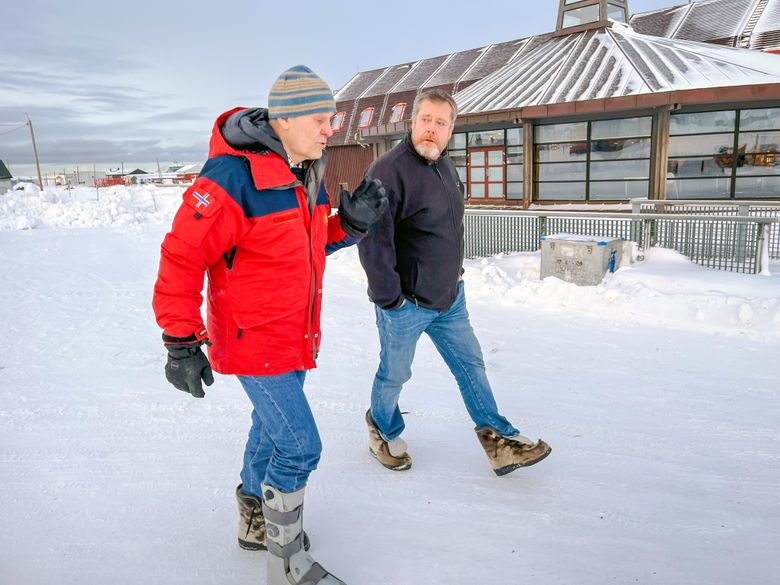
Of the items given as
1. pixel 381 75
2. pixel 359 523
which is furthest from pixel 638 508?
pixel 381 75

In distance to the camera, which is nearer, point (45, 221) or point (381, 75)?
point (45, 221)

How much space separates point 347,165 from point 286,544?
21774 millimetres

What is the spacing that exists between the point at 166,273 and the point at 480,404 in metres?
1.83

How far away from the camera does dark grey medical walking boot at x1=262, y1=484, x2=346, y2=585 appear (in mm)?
2215

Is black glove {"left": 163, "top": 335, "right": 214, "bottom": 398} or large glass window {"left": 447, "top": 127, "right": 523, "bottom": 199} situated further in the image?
large glass window {"left": 447, "top": 127, "right": 523, "bottom": 199}

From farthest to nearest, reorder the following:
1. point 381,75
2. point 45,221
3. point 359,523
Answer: point 381,75, point 45,221, point 359,523

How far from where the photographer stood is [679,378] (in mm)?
4441

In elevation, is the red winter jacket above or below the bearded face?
below

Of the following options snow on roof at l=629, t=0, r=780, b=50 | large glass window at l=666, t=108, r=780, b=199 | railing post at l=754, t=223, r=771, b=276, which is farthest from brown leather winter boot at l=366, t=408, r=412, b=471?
snow on roof at l=629, t=0, r=780, b=50

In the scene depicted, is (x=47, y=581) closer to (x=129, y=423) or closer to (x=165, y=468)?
(x=165, y=468)

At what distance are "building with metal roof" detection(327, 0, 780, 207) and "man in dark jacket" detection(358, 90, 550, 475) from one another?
10.2 m

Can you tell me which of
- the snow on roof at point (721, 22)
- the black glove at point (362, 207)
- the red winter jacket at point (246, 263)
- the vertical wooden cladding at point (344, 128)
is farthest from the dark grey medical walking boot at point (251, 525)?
the vertical wooden cladding at point (344, 128)

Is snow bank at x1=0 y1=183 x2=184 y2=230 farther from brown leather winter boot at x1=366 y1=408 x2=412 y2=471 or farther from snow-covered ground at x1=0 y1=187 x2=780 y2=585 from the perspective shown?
brown leather winter boot at x1=366 y1=408 x2=412 y2=471

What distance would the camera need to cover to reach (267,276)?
2105 millimetres
